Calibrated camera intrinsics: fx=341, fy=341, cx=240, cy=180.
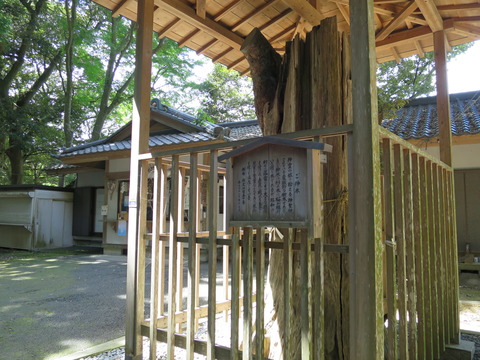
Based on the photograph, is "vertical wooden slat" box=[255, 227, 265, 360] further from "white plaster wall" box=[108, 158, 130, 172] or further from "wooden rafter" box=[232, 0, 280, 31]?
"white plaster wall" box=[108, 158, 130, 172]

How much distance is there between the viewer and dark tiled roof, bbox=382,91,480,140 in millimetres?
7746

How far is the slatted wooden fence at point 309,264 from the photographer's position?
2.11m

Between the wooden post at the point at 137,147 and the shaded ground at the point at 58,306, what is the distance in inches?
51.4

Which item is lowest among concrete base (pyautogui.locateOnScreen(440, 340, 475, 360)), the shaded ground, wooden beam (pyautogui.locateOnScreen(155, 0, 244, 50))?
the shaded ground

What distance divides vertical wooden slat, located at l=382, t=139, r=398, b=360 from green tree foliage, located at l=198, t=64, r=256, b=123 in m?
18.2

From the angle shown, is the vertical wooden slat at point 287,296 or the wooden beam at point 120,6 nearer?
the vertical wooden slat at point 287,296

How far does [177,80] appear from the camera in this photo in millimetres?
18547

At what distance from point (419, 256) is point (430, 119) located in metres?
8.00

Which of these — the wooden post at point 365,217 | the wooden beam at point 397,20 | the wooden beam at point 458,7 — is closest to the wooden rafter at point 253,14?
the wooden beam at point 397,20

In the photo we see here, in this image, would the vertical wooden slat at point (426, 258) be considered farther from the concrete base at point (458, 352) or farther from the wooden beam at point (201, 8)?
the wooden beam at point (201, 8)

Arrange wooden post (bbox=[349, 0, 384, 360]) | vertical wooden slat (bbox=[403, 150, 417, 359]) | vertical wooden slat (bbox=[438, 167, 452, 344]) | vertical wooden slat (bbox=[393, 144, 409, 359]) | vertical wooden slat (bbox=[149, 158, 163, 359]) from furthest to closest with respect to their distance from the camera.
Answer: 1. vertical wooden slat (bbox=[438, 167, 452, 344])
2. vertical wooden slat (bbox=[149, 158, 163, 359])
3. vertical wooden slat (bbox=[403, 150, 417, 359])
4. vertical wooden slat (bbox=[393, 144, 409, 359])
5. wooden post (bbox=[349, 0, 384, 360])

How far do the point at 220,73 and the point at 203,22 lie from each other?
57.9 feet

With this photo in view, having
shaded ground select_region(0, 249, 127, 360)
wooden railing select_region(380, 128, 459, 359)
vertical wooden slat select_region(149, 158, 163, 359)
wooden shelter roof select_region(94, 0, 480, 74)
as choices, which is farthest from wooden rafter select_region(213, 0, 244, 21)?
shaded ground select_region(0, 249, 127, 360)

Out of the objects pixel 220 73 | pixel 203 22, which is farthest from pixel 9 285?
pixel 220 73
